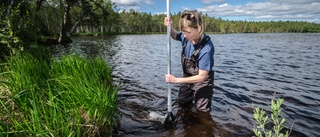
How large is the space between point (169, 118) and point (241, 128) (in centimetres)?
175

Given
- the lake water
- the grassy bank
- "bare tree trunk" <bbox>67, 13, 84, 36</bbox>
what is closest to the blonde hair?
the lake water

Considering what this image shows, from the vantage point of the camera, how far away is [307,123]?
18.4 ft

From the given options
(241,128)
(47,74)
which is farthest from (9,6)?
(241,128)

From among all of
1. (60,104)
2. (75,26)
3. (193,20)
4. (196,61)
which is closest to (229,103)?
(196,61)

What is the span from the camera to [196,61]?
16.7ft

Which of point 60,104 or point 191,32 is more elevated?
point 191,32

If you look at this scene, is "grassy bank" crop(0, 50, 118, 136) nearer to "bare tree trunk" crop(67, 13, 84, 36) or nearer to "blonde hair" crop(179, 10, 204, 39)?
"blonde hair" crop(179, 10, 204, 39)

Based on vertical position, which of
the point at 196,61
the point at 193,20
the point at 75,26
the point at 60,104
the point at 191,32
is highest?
the point at 75,26

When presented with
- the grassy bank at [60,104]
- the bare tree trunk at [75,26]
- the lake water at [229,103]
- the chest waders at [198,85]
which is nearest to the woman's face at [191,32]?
the chest waders at [198,85]

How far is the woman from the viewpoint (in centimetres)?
445

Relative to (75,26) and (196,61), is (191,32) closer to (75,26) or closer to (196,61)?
(196,61)

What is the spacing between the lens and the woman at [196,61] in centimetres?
445

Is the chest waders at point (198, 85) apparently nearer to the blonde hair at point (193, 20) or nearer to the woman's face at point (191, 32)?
the woman's face at point (191, 32)

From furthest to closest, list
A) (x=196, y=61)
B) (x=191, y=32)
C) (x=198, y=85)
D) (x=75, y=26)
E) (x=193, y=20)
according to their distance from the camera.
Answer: (x=75, y=26), (x=198, y=85), (x=196, y=61), (x=191, y=32), (x=193, y=20)
